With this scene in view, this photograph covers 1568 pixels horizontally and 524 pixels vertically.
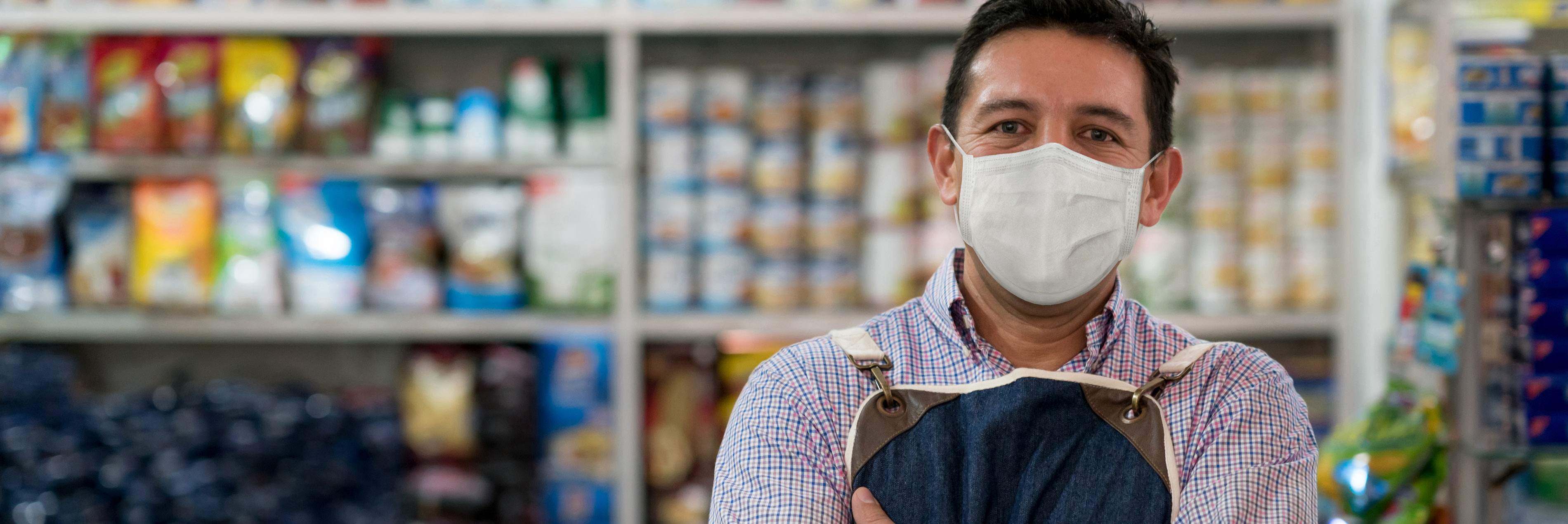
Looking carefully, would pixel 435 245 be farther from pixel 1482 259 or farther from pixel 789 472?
pixel 1482 259

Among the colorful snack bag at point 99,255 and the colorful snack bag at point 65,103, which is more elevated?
the colorful snack bag at point 65,103

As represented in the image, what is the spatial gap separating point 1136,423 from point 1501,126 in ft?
4.35

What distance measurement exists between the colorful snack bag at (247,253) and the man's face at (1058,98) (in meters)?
2.30

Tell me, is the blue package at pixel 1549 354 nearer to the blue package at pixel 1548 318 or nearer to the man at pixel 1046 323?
the blue package at pixel 1548 318

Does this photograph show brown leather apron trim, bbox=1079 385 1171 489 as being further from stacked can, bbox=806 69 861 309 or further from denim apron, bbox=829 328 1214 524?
stacked can, bbox=806 69 861 309

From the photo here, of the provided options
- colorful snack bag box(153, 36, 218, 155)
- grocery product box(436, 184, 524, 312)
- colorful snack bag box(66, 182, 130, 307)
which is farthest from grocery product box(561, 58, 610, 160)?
colorful snack bag box(66, 182, 130, 307)

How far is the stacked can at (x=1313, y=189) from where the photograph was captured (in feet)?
9.07

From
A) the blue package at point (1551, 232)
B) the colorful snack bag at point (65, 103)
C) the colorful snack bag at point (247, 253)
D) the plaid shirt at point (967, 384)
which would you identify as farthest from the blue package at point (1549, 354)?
the colorful snack bag at point (65, 103)

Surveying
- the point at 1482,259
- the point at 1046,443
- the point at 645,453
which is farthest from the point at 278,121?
the point at 1482,259

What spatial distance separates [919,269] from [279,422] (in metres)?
1.71

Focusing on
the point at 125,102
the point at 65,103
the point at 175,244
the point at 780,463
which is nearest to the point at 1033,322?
the point at 780,463

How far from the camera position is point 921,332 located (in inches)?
47.3

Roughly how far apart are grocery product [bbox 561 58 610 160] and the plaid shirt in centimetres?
176

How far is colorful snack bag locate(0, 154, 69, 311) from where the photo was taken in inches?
110
